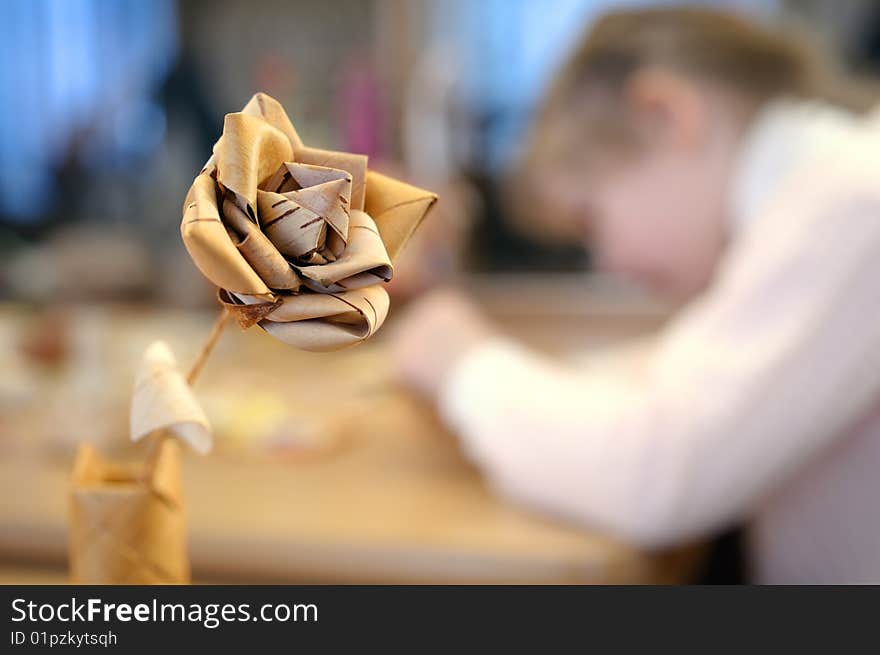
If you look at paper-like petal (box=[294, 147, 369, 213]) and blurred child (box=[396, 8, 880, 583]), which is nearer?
paper-like petal (box=[294, 147, 369, 213])

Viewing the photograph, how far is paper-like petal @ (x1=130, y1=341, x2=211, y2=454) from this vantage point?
0.72ft

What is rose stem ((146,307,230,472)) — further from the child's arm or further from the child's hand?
the child's hand

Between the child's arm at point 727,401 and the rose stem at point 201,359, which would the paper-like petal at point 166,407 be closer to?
the rose stem at point 201,359

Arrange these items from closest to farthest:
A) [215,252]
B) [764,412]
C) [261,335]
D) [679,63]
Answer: [215,252] < [764,412] < [679,63] < [261,335]

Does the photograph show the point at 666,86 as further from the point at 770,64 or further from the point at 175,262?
the point at 175,262

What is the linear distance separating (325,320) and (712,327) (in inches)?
17.4

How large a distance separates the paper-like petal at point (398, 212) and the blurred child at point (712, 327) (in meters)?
0.38

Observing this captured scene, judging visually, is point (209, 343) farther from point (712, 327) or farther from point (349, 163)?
point (712, 327)

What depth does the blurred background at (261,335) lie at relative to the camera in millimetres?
610

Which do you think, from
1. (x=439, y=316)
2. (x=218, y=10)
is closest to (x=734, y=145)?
(x=439, y=316)

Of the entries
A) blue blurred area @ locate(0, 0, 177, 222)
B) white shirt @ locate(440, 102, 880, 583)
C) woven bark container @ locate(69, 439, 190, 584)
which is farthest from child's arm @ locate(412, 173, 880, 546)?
blue blurred area @ locate(0, 0, 177, 222)

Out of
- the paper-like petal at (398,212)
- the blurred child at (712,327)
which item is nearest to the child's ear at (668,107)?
the blurred child at (712,327)

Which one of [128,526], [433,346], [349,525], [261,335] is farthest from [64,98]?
[128,526]

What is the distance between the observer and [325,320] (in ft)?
0.59
